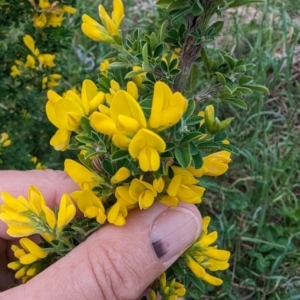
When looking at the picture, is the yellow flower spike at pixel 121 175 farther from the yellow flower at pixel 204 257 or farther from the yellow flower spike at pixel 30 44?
the yellow flower spike at pixel 30 44

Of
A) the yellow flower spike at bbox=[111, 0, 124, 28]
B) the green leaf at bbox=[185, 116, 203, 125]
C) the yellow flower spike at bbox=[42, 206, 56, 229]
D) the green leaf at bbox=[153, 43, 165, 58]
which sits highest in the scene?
the yellow flower spike at bbox=[111, 0, 124, 28]

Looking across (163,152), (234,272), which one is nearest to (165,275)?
(163,152)

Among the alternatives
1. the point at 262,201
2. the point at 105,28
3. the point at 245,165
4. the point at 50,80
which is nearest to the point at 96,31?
the point at 105,28

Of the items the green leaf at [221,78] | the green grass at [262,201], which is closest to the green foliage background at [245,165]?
the green grass at [262,201]

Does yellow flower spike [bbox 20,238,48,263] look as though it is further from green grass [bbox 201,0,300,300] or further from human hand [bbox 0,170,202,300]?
green grass [bbox 201,0,300,300]

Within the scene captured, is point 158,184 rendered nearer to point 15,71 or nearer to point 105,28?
point 105,28

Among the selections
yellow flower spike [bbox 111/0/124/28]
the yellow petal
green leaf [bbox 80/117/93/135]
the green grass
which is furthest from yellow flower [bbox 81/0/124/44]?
the green grass

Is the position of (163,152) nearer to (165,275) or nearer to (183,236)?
(183,236)
